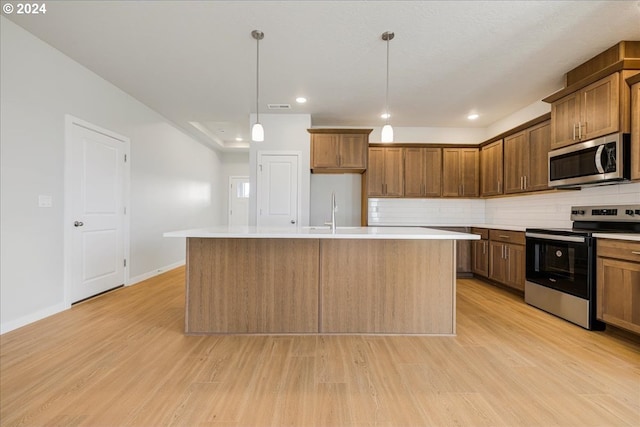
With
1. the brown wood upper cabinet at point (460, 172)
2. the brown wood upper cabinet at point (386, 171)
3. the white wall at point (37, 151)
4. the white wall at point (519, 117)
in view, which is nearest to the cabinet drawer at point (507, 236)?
the brown wood upper cabinet at point (460, 172)

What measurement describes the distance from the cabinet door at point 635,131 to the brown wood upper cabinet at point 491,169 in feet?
6.01

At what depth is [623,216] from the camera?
2.81m

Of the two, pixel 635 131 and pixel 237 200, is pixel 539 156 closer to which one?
pixel 635 131

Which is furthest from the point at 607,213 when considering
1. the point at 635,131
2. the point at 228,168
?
the point at 228,168

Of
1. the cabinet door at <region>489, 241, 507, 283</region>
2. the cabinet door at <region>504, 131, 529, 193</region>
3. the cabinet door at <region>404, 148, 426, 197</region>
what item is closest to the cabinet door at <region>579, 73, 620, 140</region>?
the cabinet door at <region>504, 131, 529, 193</region>

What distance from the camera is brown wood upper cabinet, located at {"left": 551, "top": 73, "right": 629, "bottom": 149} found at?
2.67 metres

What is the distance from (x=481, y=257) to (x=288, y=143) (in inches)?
139

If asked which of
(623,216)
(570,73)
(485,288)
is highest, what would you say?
(570,73)

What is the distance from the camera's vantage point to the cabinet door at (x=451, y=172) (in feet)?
16.4

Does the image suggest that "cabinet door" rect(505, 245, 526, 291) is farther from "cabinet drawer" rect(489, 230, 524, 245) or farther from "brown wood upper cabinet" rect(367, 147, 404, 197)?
"brown wood upper cabinet" rect(367, 147, 404, 197)

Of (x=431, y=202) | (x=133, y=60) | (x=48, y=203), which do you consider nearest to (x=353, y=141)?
(x=431, y=202)

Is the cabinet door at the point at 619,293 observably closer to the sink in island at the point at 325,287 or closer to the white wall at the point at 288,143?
the sink in island at the point at 325,287

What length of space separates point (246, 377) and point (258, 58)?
9.67 ft

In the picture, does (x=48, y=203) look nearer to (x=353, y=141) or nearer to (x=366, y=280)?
(x=366, y=280)
